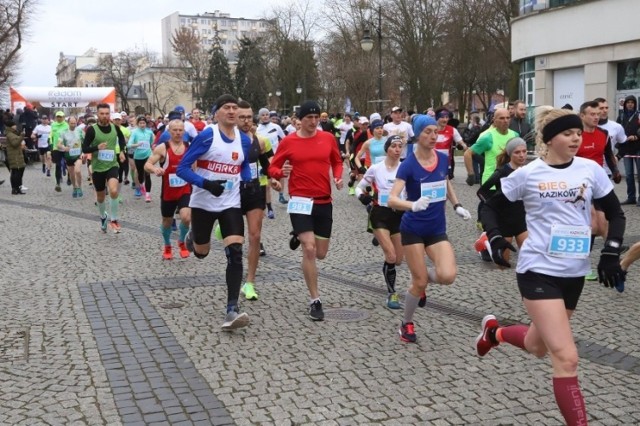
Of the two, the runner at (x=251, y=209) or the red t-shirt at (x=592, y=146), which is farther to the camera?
the red t-shirt at (x=592, y=146)

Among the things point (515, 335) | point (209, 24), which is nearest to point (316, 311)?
point (515, 335)

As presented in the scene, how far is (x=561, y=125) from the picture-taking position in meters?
4.16

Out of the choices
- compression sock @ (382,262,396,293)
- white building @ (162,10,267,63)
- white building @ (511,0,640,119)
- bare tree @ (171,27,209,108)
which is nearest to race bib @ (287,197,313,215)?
compression sock @ (382,262,396,293)

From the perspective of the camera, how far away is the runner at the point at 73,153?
1891 centimetres

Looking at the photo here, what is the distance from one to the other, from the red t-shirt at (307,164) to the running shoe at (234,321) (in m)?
1.34

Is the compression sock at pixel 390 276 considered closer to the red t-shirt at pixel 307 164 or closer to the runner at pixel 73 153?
the red t-shirt at pixel 307 164

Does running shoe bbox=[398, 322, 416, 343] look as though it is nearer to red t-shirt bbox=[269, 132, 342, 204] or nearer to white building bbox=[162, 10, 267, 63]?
red t-shirt bbox=[269, 132, 342, 204]

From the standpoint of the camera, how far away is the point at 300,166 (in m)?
7.22

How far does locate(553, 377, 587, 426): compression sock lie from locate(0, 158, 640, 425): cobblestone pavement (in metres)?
0.58

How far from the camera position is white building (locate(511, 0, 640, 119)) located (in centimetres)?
2234

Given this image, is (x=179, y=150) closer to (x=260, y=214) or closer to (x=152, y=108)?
(x=260, y=214)

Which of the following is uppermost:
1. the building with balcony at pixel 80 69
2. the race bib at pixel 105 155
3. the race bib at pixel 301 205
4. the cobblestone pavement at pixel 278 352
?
the building with balcony at pixel 80 69

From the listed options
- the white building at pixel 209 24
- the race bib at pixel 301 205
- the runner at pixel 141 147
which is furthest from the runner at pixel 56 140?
the white building at pixel 209 24

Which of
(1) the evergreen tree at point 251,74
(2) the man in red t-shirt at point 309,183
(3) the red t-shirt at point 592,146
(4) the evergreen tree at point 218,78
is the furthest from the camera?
(4) the evergreen tree at point 218,78
